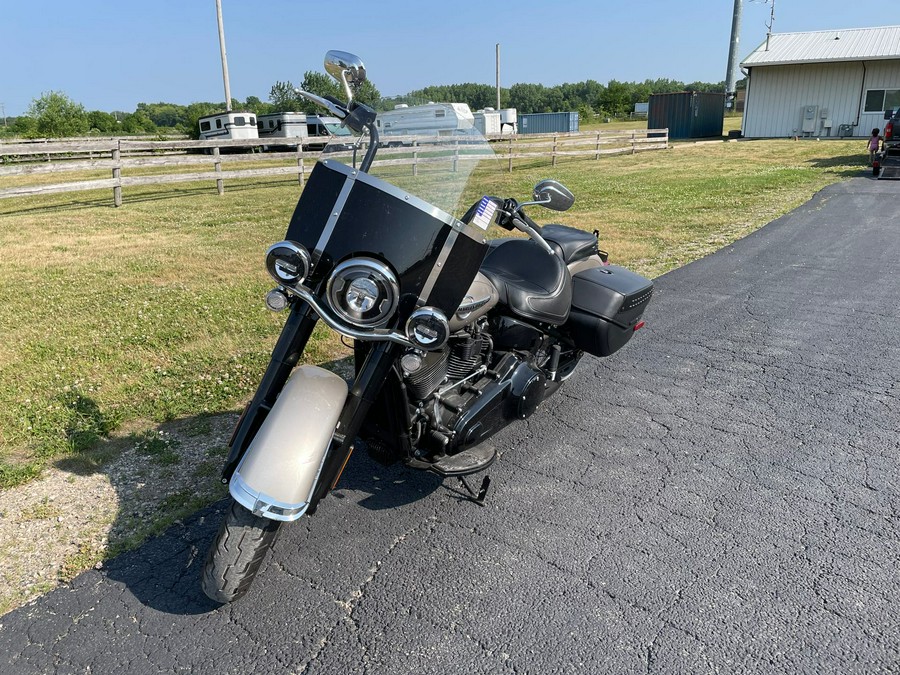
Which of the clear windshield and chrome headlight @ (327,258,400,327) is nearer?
chrome headlight @ (327,258,400,327)

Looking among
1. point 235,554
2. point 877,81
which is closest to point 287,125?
Result: point 877,81

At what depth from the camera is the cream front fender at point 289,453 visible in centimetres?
235

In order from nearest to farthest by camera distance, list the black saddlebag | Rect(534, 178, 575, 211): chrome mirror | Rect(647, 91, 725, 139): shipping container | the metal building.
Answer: Rect(534, 178, 575, 211): chrome mirror < the black saddlebag < the metal building < Rect(647, 91, 725, 139): shipping container

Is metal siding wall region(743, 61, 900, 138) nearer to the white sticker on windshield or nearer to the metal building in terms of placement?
the metal building

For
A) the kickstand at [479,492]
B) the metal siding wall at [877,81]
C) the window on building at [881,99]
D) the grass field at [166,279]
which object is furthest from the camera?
the window on building at [881,99]

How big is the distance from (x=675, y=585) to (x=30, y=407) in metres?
3.81

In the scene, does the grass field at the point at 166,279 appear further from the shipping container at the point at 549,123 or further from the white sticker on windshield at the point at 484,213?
the shipping container at the point at 549,123

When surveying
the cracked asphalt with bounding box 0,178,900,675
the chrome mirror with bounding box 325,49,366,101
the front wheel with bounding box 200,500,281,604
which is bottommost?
the cracked asphalt with bounding box 0,178,900,675

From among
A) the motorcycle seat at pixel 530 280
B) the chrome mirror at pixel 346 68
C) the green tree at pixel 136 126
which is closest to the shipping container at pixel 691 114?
the motorcycle seat at pixel 530 280

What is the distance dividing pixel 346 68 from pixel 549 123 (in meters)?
48.8

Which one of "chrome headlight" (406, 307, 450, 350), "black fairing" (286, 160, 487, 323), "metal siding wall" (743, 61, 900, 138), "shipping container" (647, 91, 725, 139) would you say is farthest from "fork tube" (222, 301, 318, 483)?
"shipping container" (647, 91, 725, 139)

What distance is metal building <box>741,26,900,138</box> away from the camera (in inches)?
1099

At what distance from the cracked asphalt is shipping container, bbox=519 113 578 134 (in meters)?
43.1

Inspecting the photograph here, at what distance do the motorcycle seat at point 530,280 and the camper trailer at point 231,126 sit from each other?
3175cm
